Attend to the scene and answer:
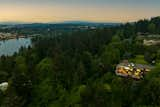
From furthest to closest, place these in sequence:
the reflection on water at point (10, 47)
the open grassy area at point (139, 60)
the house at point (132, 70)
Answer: the reflection on water at point (10, 47) < the open grassy area at point (139, 60) < the house at point (132, 70)

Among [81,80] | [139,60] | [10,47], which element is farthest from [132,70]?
[10,47]

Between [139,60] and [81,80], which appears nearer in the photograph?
[81,80]

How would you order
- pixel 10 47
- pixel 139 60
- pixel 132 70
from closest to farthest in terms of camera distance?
pixel 132 70, pixel 139 60, pixel 10 47

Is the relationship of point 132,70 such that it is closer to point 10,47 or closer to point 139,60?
point 139,60

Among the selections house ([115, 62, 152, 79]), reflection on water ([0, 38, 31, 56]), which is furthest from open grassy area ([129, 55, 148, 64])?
reflection on water ([0, 38, 31, 56])

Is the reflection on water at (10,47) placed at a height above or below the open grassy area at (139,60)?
below

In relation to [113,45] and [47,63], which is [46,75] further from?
[113,45]

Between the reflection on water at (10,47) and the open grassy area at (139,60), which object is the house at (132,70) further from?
the reflection on water at (10,47)

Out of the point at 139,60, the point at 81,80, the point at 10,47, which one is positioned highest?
the point at 139,60

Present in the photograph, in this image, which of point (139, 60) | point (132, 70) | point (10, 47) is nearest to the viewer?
point (132, 70)

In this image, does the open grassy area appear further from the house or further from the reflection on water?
the reflection on water

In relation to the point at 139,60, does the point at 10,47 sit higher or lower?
lower

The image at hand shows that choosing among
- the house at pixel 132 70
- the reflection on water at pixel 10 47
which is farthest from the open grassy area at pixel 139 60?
the reflection on water at pixel 10 47

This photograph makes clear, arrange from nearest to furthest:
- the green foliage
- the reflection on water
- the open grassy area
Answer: the green foliage, the open grassy area, the reflection on water
